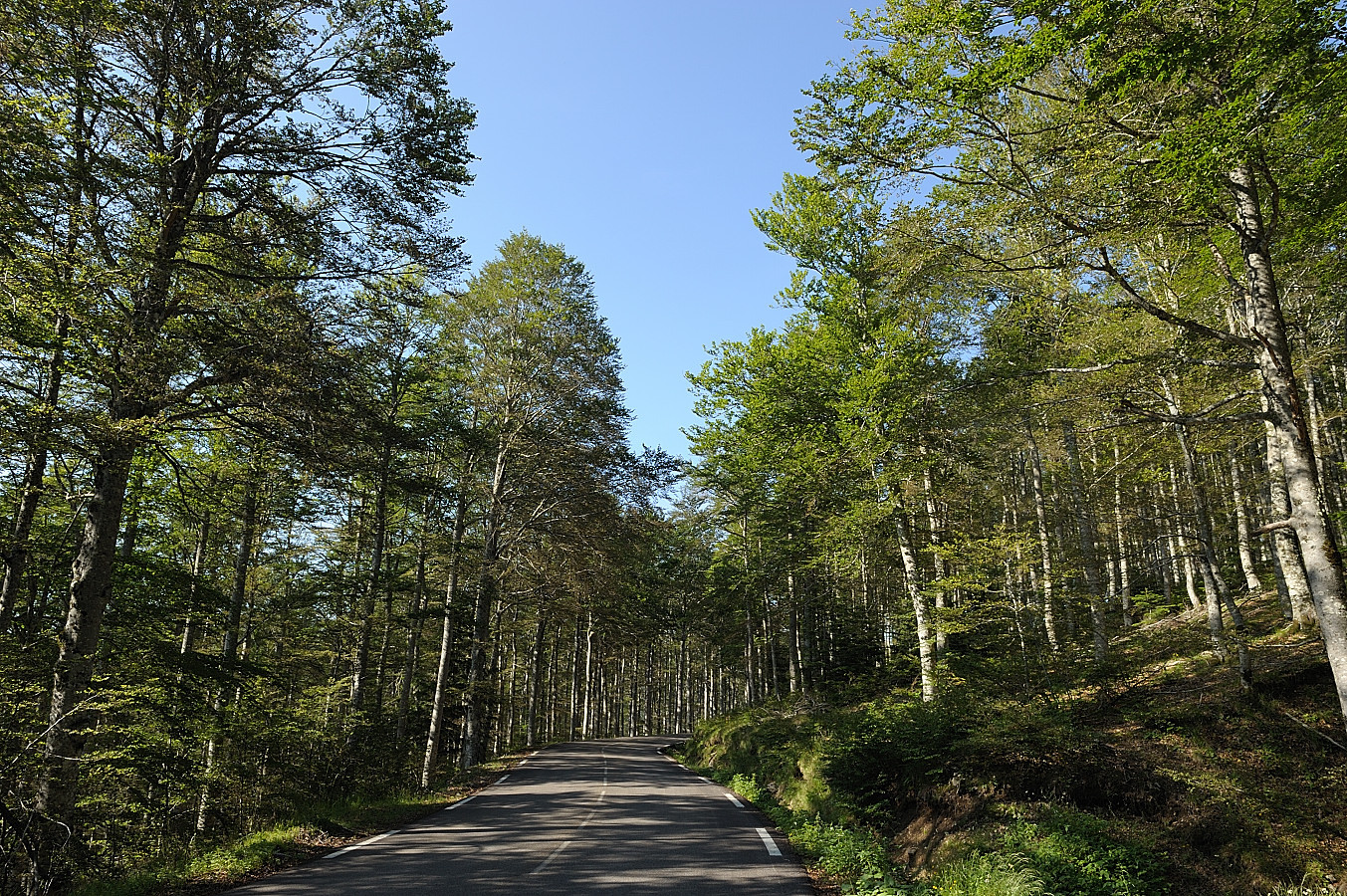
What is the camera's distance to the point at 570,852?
360 inches

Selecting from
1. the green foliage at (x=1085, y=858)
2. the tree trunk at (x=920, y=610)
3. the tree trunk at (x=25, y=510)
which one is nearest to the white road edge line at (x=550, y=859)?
the green foliage at (x=1085, y=858)

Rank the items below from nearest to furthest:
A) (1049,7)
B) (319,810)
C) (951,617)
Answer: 1. (1049,7)
2. (319,810)
3. (951,617)

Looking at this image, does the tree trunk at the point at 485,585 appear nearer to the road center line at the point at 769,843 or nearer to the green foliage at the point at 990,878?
the road center line at the point at 769,843

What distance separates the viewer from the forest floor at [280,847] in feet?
25.1

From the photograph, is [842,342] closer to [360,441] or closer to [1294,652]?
[1294,652]

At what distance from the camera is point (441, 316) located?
19359 mm

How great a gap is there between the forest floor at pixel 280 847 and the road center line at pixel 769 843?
6344mm

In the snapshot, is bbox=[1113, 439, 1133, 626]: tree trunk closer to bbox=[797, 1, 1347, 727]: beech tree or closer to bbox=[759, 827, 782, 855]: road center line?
bbox=[797, 1, 1347, 727]: beech tree

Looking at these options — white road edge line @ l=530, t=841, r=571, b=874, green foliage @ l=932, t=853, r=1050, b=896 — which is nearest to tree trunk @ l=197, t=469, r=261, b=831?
white road edge line @ l=530, t=841, r=571, b=874

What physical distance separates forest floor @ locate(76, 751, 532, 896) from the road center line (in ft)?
20.8

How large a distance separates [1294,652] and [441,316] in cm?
2048

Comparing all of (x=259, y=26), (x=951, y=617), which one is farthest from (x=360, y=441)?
(x=951, y=617)

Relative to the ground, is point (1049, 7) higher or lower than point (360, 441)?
higher

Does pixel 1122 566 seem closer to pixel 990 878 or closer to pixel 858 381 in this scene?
pixel 858 381
